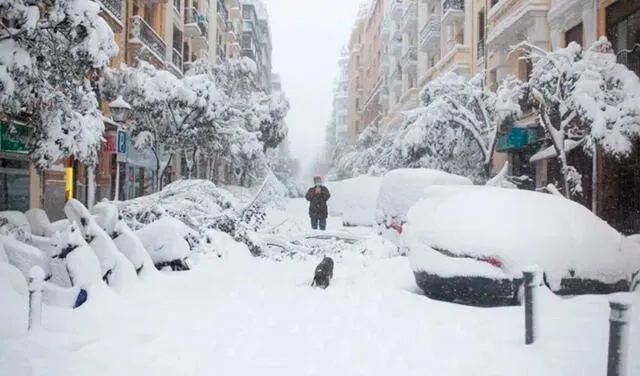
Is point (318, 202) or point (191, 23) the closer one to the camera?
point (318, 202)

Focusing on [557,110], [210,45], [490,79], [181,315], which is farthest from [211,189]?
[210,45]

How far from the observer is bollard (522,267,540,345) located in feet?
14.8

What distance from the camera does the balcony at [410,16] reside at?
1287 inches

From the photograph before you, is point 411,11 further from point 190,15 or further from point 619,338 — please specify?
point 619,338

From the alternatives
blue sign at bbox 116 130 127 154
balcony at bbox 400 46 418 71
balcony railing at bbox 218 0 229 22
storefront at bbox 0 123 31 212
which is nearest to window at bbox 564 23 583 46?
blue sign at bbox 116 130 127 154

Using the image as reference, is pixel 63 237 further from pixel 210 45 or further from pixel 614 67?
pixel 210 45

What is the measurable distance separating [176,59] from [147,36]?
531cm

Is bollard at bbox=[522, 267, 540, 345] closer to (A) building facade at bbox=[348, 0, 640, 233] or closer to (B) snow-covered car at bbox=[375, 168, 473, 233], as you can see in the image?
(B) snow-covered car at bbox=[375, 168, 473, 233]

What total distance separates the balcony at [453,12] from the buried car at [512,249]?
62.8 feet

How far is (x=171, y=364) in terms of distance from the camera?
4.15 metres

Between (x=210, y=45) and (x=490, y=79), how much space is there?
20.3 metres

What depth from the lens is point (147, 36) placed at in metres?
21.8

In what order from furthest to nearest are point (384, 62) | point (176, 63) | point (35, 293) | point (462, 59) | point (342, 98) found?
point (342, 98), point (384, 62), point (176, 63), point (462, 59), point (35, 293)

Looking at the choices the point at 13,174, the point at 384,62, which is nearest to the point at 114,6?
the point at 13,174
